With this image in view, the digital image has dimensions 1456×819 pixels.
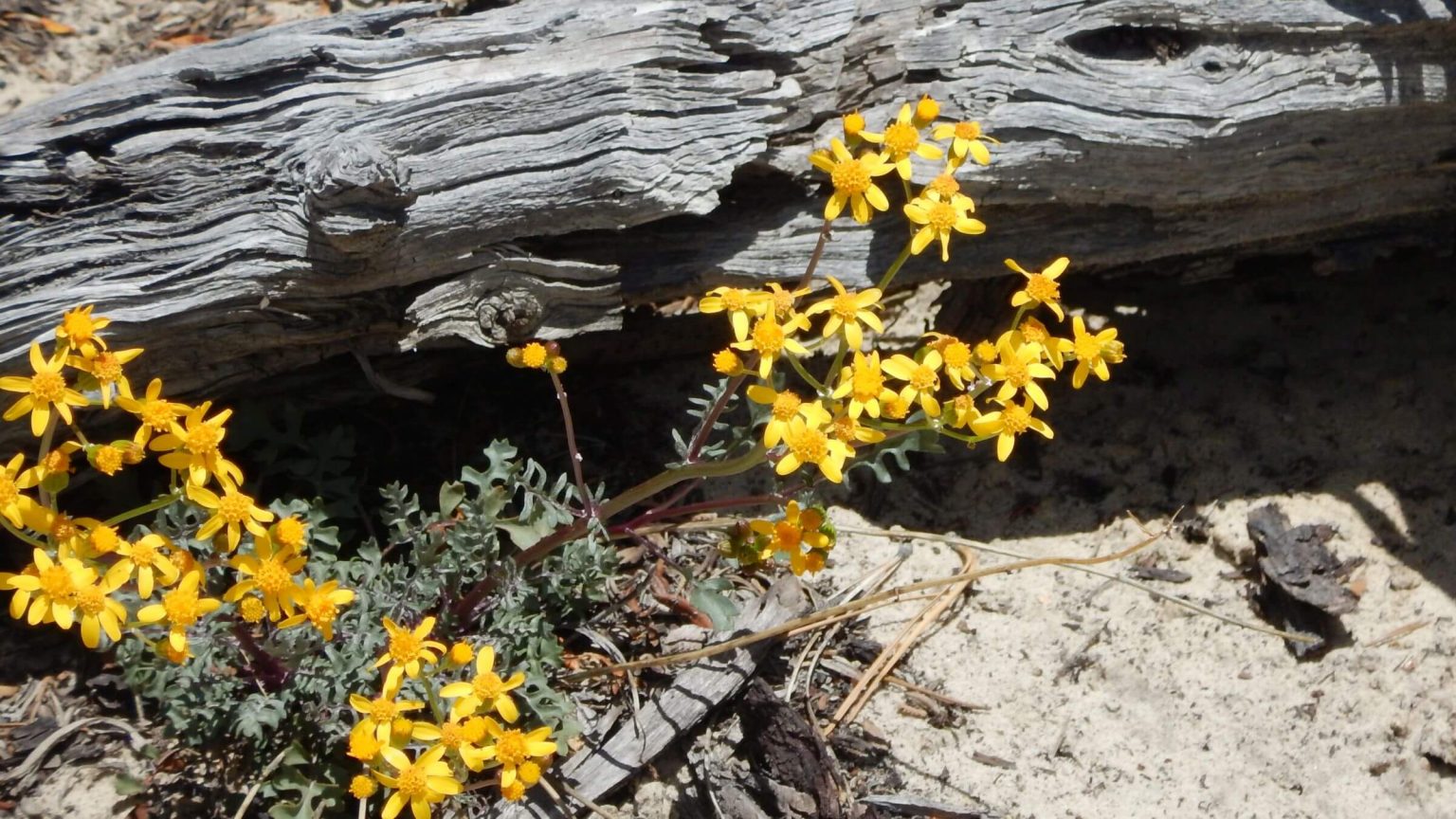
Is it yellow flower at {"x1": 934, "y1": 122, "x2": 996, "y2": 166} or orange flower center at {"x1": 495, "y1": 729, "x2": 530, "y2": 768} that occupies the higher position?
yellow flower at {"x1": 934, "y1": 122, "x2": 996, "y2": 166}

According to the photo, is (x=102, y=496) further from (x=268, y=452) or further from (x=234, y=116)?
(x=234, y=116)

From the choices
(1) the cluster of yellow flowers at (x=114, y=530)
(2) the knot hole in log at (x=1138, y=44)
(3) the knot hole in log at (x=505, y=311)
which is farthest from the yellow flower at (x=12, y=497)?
(2) the knot hole in log at (x=1138, y=44)

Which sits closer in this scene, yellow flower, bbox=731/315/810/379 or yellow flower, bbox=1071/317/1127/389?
yellow flower, bbox=731/315/810/379

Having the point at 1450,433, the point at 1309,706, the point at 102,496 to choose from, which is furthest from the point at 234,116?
the point at 1450,433

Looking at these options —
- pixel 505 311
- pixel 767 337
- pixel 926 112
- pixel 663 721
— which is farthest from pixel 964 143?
pixel 663 721

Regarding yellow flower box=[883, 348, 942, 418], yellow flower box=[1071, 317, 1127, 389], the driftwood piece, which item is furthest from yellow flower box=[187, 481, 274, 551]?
yellow flower box=[1071, 317, 1127, 389]

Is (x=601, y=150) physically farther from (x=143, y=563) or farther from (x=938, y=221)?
(x=143, y=563)

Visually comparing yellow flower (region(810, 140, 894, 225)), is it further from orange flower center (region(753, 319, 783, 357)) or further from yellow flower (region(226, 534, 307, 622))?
yellow flower (region(226, 534, 307, 622))
